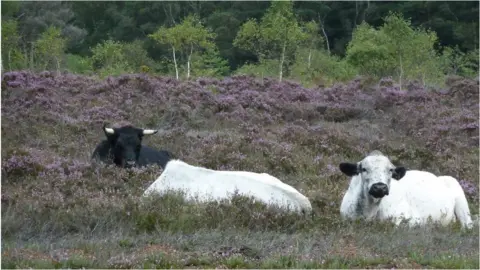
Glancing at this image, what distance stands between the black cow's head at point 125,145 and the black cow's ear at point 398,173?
15.6 ft

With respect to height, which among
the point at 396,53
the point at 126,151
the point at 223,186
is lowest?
the point at 396,53

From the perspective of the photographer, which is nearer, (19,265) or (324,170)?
(19,265)

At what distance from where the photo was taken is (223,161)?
42.6 feet

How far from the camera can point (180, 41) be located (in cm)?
3136

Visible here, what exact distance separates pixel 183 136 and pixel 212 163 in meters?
3.23

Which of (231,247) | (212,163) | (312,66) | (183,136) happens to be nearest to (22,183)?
(212,163)

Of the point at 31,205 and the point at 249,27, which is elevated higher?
the point at 31,205

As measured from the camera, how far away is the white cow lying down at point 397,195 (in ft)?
29.1

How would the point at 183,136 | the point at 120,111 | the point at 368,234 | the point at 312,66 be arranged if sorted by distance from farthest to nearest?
the point at 312,66 < the point at 120,111 < the point at 183,136 < the point at 368,234

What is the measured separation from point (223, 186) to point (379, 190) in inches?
75.6

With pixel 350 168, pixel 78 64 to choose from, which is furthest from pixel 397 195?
pixel 78 64

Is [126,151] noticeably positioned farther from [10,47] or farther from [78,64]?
[78,64]

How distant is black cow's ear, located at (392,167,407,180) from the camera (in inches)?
361

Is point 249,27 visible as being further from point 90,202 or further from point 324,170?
point 90,202
